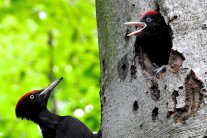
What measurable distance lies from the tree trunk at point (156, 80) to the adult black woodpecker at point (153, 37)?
0.27ft

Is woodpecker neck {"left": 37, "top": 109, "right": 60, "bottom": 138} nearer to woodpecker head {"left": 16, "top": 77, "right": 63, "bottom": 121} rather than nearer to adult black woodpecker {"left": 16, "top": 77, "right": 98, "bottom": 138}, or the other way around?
adult black woodpecker {"left": 16, "top": 77, "right": 98, "bottom": 138}

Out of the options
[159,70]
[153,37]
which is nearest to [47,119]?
[153,37]

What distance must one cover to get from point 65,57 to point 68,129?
4.28 metres

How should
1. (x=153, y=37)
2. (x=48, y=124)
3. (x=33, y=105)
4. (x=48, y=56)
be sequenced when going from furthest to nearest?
(x=48, y=56), (x=33, y=105), (x=48, y=124), (x=153, y=37)

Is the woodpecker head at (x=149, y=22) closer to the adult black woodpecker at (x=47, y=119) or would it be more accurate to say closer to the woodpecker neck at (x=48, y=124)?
the adult black woodpecker at (x=47, y=119)

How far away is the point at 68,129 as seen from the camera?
187 inches

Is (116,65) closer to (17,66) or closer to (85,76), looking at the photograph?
(85,76)

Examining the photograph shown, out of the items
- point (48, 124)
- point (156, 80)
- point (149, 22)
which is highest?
point (149, 22)

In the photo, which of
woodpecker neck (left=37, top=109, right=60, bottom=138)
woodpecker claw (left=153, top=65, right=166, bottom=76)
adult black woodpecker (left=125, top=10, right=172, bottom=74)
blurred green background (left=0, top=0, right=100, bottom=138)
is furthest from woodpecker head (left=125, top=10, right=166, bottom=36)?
blurred green background (left=0, top=0, right=100, bottom=138)

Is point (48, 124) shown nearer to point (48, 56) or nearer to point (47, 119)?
point (47, 119)

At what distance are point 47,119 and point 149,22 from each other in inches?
76.5

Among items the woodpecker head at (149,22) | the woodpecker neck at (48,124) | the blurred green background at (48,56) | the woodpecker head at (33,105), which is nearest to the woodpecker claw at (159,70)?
the woodpecker head at (149,22)

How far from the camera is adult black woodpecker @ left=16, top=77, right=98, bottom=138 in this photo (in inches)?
186

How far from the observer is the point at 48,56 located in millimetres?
9227
